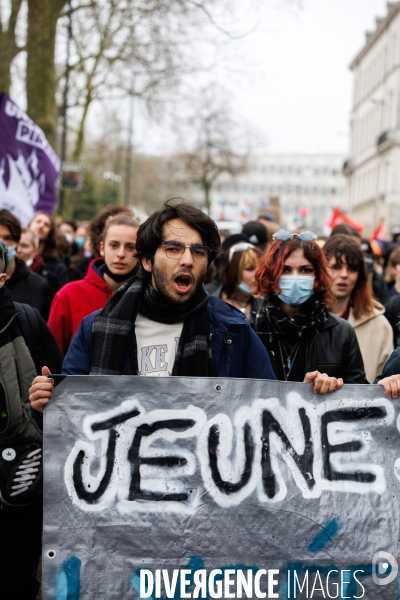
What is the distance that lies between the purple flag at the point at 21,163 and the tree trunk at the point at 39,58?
8.66m

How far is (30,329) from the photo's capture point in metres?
3.86

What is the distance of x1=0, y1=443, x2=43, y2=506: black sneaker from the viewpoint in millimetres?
3543

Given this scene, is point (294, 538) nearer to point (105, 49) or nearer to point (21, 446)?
point (21, 446)

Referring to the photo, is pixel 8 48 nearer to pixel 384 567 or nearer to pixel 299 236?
pixel 299 236

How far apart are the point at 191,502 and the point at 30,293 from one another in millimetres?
3042

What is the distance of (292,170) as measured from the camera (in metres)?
123

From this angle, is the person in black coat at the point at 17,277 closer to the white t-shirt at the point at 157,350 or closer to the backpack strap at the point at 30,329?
the backpack strap at the point at 30,329

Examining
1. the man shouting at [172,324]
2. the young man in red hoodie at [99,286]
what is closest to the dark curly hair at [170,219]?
the man shouting at [172,324]

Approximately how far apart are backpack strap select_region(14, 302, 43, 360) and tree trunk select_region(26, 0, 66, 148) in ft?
46.1

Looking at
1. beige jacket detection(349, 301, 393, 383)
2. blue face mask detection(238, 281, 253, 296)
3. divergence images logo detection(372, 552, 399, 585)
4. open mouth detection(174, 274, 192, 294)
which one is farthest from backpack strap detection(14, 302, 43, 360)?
blue face mask detection(238, 281, 253, 296)

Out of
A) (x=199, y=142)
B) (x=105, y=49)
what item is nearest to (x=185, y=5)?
(x=105, y=49)

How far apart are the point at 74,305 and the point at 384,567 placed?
105 inches

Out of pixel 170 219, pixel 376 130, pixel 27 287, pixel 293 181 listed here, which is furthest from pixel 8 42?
pixel 293 181

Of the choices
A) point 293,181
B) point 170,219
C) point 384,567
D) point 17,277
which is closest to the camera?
point 384,567
